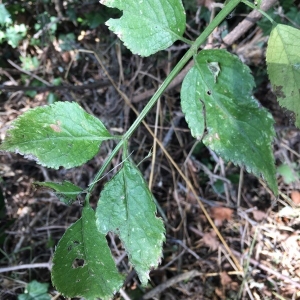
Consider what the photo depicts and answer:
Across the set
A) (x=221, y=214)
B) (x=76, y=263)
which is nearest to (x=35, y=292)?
(x=76, y=263)

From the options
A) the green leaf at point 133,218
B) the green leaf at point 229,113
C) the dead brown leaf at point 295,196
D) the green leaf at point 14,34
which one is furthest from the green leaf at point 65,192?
the green leaf at point 14,34

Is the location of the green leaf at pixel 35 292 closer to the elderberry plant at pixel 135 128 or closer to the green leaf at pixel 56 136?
the elderberry plant at pixel 135 128

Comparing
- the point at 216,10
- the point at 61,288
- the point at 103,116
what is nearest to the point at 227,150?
the point at 61,288

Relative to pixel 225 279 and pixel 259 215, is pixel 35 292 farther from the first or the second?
pixel 259 215

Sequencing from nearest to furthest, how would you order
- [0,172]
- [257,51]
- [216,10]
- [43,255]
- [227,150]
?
[227,150]
[216,10]
[257,51]
[43,255]
[0,172]

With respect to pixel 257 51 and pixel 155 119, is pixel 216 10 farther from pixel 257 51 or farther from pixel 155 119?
pixel 155 119

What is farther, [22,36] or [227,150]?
[22,36]
